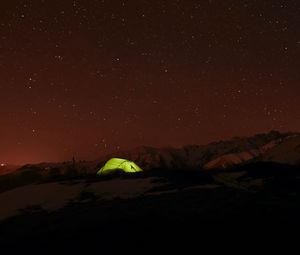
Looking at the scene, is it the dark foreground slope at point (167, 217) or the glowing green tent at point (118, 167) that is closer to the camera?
the dark foreground slope at point (167, 217)

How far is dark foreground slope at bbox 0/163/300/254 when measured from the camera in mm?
18641

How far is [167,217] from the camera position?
854 inches

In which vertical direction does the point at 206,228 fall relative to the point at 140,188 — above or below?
below

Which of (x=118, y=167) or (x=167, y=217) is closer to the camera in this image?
(x=167, y=217)

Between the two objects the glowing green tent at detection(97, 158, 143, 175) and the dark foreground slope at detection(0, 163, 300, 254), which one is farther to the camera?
the glowing green tent at detection(97, 158, 143, 175)

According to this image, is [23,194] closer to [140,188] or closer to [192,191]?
[140,188]

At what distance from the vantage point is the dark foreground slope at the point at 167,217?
61.2 ft

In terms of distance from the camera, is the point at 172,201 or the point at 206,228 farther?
the point at 172,201

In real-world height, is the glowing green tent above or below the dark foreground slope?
above

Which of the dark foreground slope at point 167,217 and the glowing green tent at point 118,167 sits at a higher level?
the glowing green tent at point 118,167

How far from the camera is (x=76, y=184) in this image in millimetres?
34531

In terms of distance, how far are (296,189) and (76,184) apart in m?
15.9

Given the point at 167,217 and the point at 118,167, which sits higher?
the point at 118,167

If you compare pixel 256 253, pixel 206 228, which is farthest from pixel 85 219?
pixel 256 253
